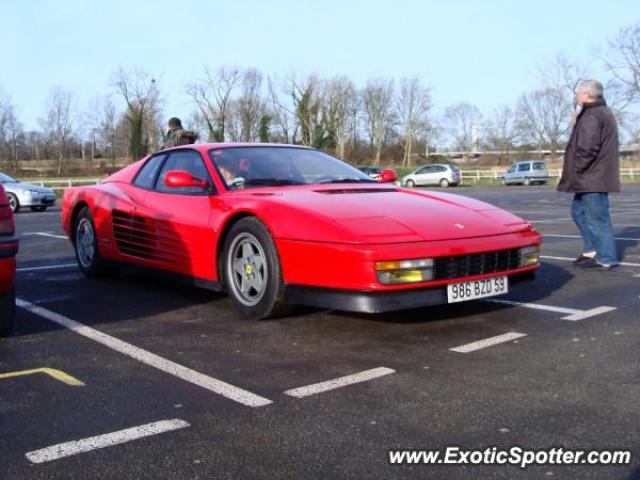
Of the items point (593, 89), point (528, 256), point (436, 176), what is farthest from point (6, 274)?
point (436, 176)

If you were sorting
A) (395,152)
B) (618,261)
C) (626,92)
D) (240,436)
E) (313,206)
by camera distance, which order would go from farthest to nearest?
(395,152), (626,92), (618,261), (313,206), (240,436)

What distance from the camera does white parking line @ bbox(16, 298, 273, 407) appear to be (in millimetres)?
3045

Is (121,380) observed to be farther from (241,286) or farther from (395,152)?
(395,152)

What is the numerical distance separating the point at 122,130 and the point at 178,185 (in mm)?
71353

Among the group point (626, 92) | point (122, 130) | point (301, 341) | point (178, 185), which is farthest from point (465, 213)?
point (122, 130)

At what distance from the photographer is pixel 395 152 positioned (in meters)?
84.1

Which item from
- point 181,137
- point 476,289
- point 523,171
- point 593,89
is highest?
point 593,89

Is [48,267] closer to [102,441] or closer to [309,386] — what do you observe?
[309,386]

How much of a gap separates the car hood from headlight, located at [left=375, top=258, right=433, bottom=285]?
0.48 ft

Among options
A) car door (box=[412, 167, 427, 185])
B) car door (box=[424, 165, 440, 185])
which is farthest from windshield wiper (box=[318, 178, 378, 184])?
car door (box=[412, 167, 427, 185])

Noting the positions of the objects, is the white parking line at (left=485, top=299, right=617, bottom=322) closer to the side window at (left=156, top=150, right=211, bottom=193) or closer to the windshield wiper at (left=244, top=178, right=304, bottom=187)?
the windshield wiper at (left=244, top=178, right=304, bottom=187)

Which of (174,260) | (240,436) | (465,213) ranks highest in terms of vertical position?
(465,213)

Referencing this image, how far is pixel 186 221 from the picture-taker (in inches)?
197

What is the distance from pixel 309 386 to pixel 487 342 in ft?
4.17
